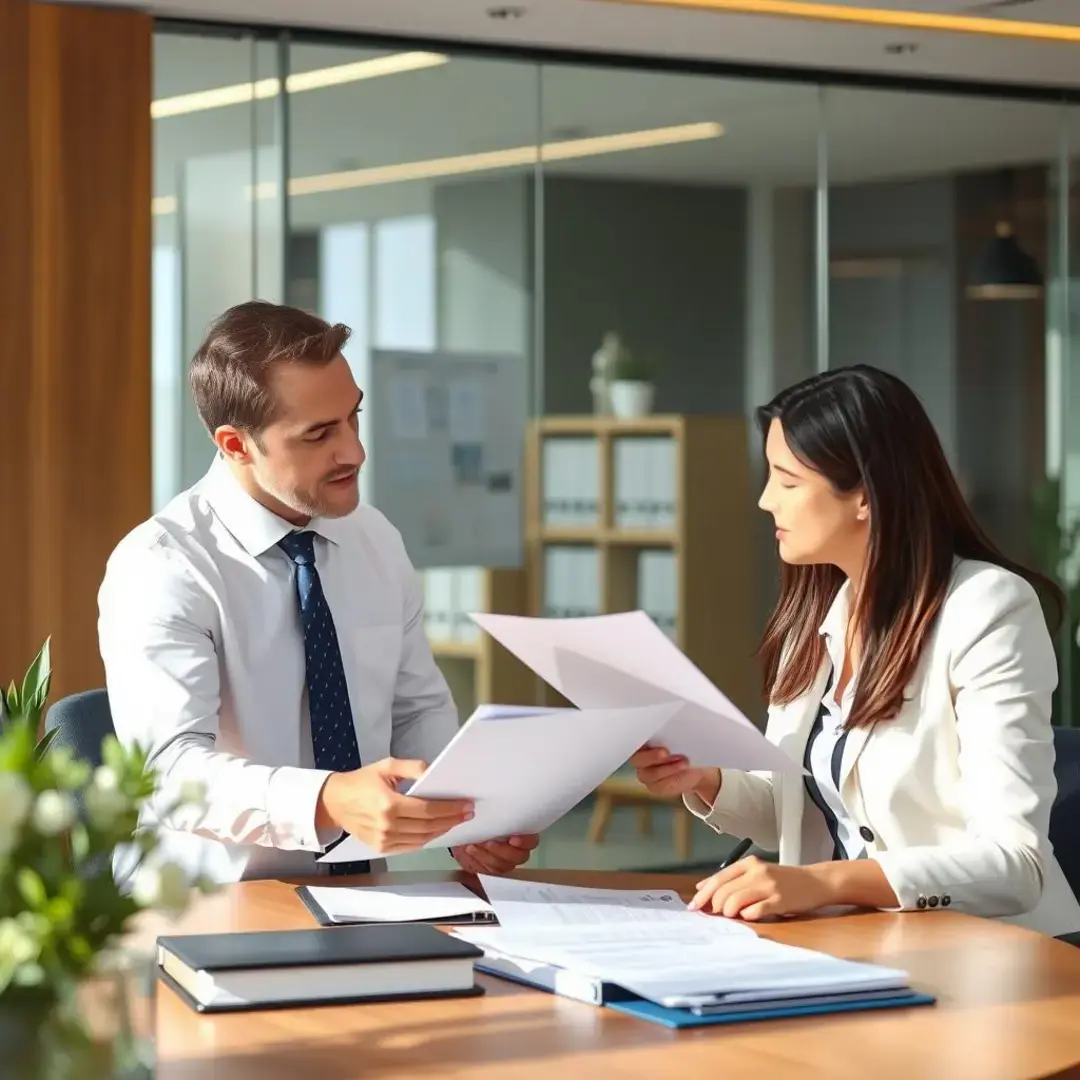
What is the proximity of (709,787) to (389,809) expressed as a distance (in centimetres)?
74

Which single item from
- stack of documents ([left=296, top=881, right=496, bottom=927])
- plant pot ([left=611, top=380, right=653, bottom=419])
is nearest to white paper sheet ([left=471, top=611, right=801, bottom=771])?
stack of documents ([left=296, top=881, right=496, bottom=927])

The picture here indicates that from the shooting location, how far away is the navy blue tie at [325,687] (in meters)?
2.76

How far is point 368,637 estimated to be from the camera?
292cm

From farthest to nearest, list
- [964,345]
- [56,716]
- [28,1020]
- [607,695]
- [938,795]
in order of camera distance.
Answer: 1. [964,345]
2. [56,716]
3. [938,795]
4. [607,695]
5. [28,1020]

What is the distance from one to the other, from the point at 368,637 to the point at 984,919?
1116mm

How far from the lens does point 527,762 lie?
2068 mm

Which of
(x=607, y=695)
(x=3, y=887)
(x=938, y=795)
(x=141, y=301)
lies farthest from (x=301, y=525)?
(x=141, y=301)

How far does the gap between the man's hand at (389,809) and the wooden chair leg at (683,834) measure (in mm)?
3617

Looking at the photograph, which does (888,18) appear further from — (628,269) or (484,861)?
(484,861)

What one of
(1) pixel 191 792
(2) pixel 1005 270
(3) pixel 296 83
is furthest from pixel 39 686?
(2) pixel 1005 270

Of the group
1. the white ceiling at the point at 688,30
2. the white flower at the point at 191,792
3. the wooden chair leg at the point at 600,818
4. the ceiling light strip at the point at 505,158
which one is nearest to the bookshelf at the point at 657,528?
the wooden chair leg at the point at 600,818

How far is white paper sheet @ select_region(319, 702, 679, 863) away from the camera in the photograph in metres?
1.97

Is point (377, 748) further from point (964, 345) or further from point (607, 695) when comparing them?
point (964, 345)

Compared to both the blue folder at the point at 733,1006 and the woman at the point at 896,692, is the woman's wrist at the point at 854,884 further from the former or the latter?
the blue folder at the point at 733,1006
